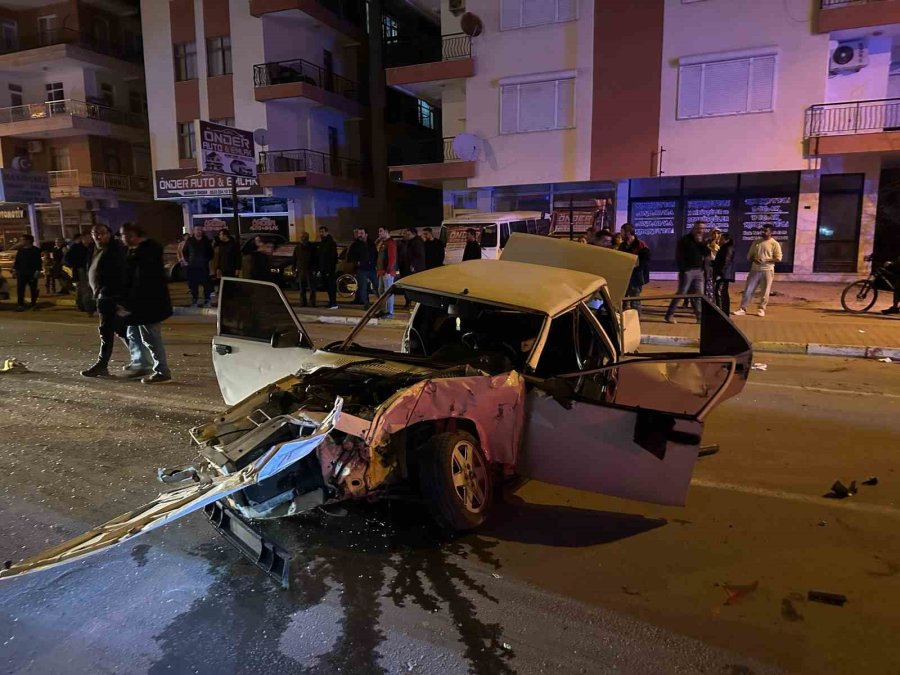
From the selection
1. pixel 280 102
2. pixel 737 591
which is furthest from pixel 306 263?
pixel 280 102

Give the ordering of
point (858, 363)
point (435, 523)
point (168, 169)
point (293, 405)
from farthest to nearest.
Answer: point (168, 169) < point (858, 363) < point (435, 523) < point (293, 405)

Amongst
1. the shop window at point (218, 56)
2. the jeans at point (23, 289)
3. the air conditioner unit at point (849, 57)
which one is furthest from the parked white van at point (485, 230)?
the shop window at point (218, 56)

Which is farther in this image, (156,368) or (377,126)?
(377,126)

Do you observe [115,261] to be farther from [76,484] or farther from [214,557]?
[214,557]

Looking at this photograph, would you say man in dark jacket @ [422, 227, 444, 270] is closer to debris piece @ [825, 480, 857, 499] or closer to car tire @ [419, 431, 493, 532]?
debris piece @ [825, 480, 857, 499]

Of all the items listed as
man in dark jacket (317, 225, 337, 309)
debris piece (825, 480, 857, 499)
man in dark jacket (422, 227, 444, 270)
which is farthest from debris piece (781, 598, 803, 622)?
man in dark jacket (317, 225, 337, 309)

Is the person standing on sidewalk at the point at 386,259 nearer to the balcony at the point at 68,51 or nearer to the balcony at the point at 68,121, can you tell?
Answer: the balcony at the point at 68,121

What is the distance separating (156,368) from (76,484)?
326cm

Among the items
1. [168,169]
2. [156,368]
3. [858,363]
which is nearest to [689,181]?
[858,363]

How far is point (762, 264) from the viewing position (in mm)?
11883

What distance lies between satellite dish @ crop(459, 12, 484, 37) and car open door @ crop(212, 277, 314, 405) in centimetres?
1848

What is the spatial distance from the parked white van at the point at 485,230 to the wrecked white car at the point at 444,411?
11.2m

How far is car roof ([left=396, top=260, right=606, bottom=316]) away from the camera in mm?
4227

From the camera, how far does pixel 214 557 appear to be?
3.55m
